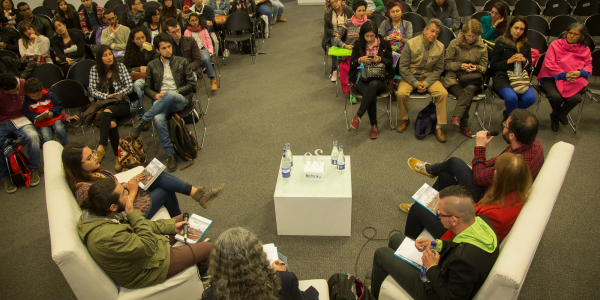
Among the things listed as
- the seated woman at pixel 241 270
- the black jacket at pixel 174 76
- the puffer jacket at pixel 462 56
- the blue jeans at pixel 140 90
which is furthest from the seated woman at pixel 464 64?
the blue jeans at pixel 140 90

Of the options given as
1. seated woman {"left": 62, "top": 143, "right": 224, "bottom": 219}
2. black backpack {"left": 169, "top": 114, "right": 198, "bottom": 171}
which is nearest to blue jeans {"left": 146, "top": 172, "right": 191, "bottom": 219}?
seated woman {"left": 62, "top": 143, "right": 224, "bottom": 219}

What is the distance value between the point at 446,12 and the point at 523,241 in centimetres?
523

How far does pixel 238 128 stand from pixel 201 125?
0.54 m

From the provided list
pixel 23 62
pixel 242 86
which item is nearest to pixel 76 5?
pixel 23 62

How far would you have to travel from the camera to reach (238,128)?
489cm

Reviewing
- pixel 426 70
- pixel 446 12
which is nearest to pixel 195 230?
pixel 426 70

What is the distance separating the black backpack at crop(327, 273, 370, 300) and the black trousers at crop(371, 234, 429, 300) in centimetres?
9

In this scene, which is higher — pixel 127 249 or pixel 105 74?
pixel 105 74

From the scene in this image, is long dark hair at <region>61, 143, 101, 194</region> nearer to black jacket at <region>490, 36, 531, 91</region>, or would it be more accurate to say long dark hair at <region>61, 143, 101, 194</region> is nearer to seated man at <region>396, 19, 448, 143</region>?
seated man at <region>396, 19, 448, 143</region>

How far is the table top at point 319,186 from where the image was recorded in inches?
115

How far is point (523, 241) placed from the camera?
182 cm

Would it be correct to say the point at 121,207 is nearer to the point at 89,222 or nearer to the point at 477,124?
the point at 89,222

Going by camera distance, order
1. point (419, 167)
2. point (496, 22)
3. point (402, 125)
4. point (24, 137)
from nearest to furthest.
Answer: point (419, 167) < point (24, 137) < point (402, 125) < point (496, 22)

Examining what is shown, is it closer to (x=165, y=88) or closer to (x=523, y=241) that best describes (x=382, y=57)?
(x=165, y=88)
